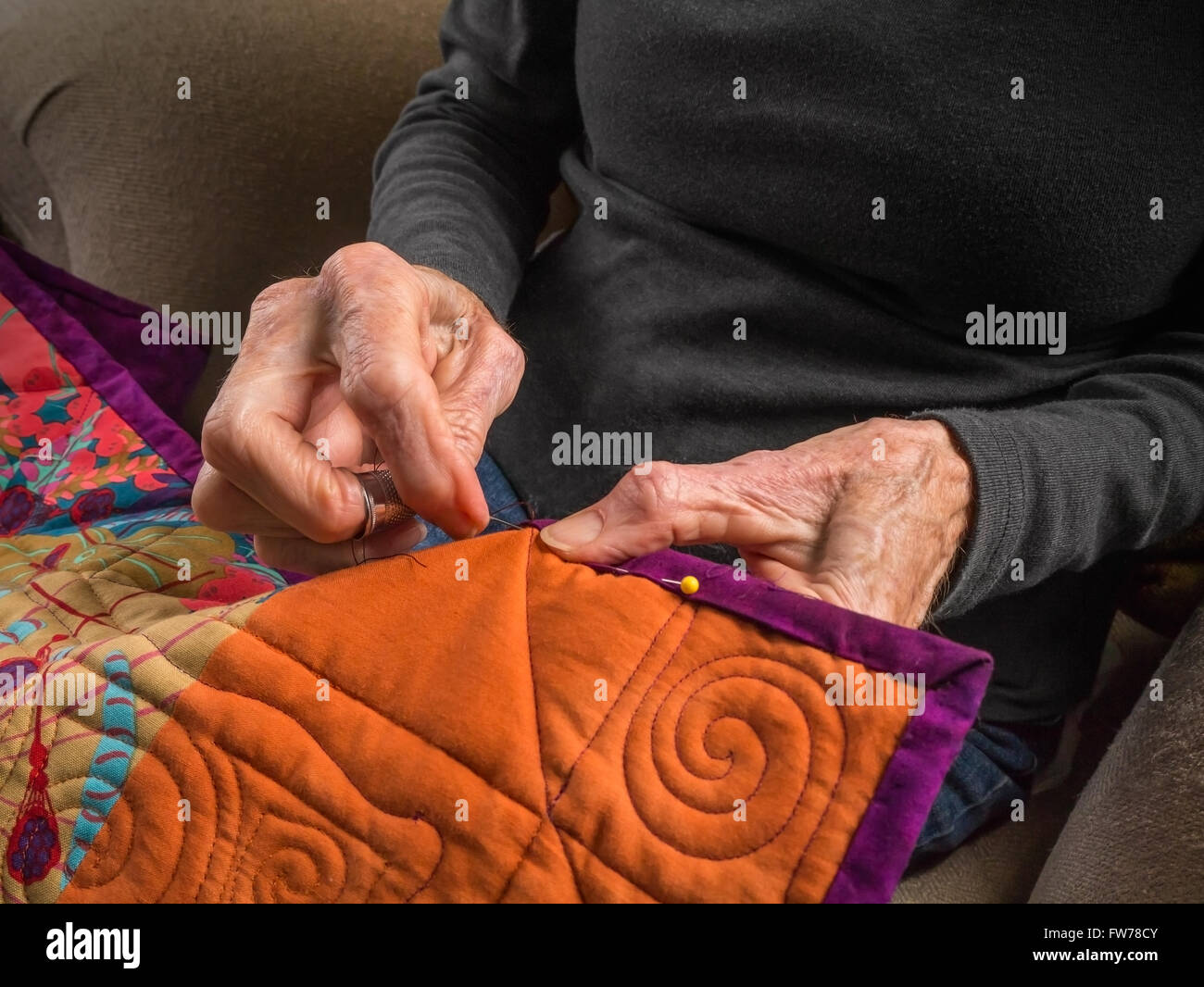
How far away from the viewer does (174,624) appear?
0.51 meters

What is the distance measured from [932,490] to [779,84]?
1.09 ft

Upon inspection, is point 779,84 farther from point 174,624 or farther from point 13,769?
point 13,769

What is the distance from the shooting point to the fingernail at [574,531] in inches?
19.9

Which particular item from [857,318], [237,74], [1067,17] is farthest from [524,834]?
[237,74]

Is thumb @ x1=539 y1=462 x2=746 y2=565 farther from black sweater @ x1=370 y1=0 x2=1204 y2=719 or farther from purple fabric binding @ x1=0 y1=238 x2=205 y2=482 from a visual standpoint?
purple fabric binding @ x1=0 y1=238 x2=205 y2=482

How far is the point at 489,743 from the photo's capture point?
43 centimetres

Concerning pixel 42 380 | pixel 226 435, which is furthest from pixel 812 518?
pixel 42 380

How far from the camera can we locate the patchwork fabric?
408 mm

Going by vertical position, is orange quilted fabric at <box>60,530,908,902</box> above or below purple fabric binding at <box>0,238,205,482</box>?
below

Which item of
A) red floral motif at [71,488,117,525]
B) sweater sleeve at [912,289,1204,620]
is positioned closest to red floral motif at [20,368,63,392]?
red floral motif at [71,488,117,525]

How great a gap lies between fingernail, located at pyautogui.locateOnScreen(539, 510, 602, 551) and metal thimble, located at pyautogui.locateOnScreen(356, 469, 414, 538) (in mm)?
83

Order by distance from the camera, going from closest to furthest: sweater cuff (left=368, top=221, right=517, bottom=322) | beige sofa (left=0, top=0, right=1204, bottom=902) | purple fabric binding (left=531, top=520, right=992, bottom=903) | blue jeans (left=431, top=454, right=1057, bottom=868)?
purple fabric binding (left=531, top=520, right=992, bottom=903) < blue jeans (left=431, top=454, right=1057, bottom=868) < sweater cuff (left=368, top=221, right=517, bottom=322) < beige sofa (left=0, top=0, right=1204, bottom=902)

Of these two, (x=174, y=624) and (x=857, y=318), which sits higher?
(x=857, y=318)

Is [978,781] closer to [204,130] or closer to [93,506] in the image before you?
[93,506]
